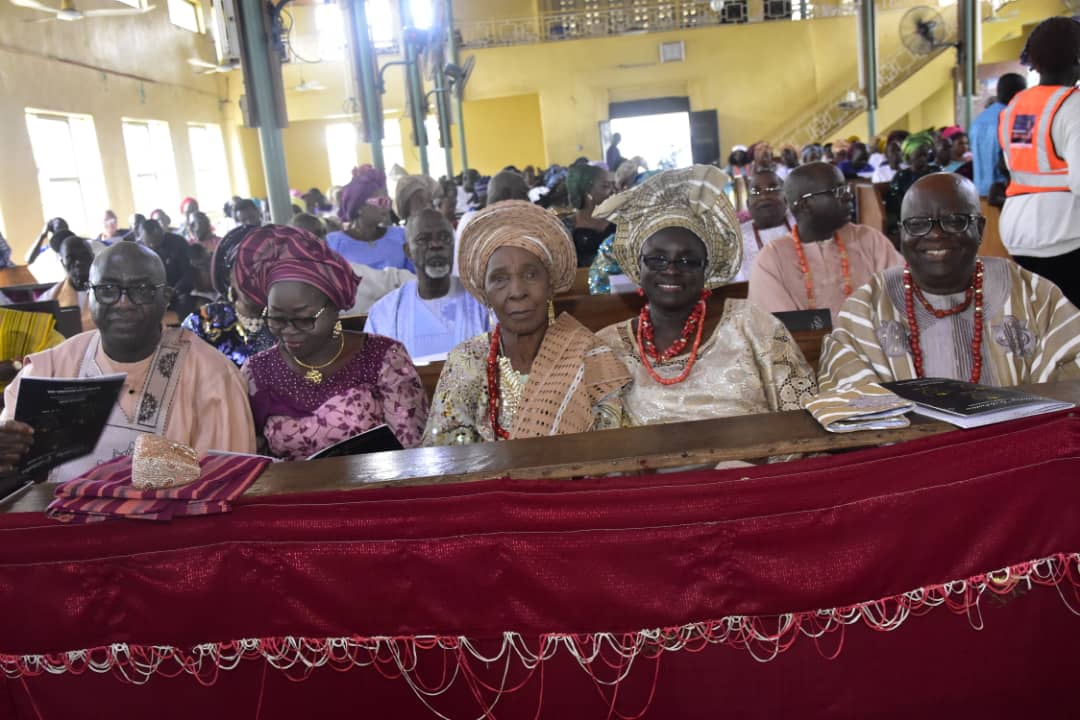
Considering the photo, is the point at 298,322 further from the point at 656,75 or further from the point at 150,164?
the point at 656,75

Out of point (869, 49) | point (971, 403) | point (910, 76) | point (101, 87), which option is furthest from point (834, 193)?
point (910, 76)

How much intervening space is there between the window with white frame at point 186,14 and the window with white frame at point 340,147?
501 cm

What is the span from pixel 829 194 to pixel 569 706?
9.28ft

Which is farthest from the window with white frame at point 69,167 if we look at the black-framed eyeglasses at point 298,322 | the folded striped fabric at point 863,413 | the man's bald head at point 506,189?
the folded striped fabric at point 863,413

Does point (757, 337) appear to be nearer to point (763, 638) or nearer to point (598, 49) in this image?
point (763, 638)

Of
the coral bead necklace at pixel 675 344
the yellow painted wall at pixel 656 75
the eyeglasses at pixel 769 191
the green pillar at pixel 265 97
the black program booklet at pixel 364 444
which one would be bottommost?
the black program booklet at pixel 364 444

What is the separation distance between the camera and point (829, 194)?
12.9 feet

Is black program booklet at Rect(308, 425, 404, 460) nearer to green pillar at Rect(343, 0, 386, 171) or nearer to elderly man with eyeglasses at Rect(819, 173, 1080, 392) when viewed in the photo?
elderly man with eyeglasses at Rect(819, 173, 1080, 392)

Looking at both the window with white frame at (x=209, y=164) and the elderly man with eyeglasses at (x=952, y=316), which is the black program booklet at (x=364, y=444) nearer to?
the elderly man with eyeglasses at (x=952, y=316)

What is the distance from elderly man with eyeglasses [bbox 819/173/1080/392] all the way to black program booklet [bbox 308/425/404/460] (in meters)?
1.24

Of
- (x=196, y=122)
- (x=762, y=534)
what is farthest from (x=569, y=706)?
(x=196, y=122)

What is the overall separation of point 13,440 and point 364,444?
0.81 metres

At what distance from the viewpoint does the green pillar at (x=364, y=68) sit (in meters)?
8.87

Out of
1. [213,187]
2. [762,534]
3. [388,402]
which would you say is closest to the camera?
[762,534]
